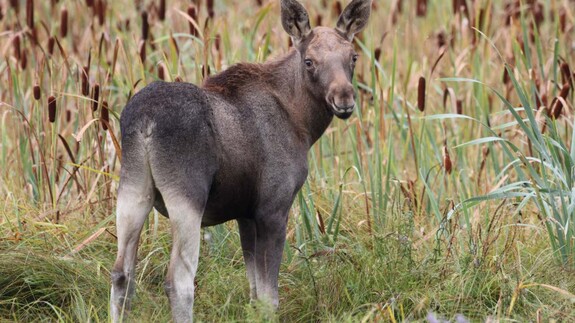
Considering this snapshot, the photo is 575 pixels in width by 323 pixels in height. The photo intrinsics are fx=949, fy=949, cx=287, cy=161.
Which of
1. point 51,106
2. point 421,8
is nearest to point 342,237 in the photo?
point 51,106

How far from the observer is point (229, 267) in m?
5.68

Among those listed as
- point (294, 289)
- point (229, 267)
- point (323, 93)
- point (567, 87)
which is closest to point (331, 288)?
point (294, 289)

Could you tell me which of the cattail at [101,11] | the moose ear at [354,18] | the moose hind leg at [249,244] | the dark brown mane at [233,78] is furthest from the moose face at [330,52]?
the cattail at [101,11]

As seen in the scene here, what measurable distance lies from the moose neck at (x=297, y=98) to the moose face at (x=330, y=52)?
5 cm

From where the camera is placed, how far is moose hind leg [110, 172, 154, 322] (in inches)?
178

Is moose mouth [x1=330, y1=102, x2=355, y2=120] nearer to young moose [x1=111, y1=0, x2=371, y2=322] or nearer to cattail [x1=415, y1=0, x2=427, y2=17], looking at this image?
young moose [x1=111, y1=0, x2=371, y2=322]

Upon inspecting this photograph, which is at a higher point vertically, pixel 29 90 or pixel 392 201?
pixel 29 90

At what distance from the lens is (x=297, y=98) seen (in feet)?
17.7

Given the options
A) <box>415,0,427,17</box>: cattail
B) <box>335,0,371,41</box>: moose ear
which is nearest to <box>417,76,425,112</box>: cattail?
<box>335,0,371,41</box>: moose ear

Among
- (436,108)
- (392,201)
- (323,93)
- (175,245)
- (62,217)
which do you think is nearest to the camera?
(175,245)

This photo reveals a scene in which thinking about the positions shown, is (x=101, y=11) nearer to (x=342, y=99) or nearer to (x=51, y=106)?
(x=51, y=106)

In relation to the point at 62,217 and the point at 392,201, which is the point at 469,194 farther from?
the point at 62,217

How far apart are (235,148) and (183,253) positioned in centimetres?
64

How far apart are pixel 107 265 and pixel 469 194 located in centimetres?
256
